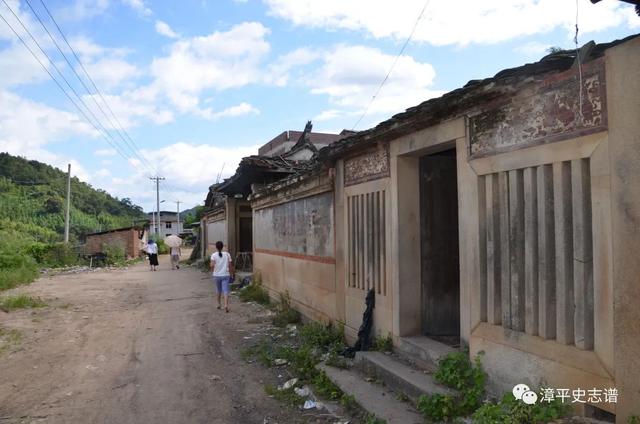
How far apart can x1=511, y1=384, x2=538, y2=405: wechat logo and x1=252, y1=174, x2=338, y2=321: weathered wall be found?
4249 mm

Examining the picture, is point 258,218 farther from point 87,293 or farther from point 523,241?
point 523,241

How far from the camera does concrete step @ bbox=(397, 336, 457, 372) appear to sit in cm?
505

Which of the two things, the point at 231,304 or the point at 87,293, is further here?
the point at 87,293

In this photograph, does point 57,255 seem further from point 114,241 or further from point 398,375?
point 398,375

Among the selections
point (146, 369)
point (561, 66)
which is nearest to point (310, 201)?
point (146, 369)

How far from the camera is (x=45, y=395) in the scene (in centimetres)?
569

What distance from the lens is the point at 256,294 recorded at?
12680mm

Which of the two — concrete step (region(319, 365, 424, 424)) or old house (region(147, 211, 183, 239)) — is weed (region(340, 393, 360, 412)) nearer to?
concrete step (region(319, 365, 424, 424))

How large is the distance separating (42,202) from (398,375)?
1887 inches

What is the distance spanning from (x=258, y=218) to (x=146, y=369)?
7.39 metres

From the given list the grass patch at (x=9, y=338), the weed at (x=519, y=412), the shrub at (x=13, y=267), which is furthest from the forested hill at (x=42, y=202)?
the weed at (x=519, y=412)

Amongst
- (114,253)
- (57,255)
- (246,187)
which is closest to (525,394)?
(246,187)

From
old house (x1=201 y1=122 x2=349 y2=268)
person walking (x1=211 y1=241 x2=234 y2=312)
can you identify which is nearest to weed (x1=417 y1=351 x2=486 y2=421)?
old house (x1=201 y1=122 x2=349 y2=268)

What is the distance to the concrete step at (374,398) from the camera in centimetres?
441
